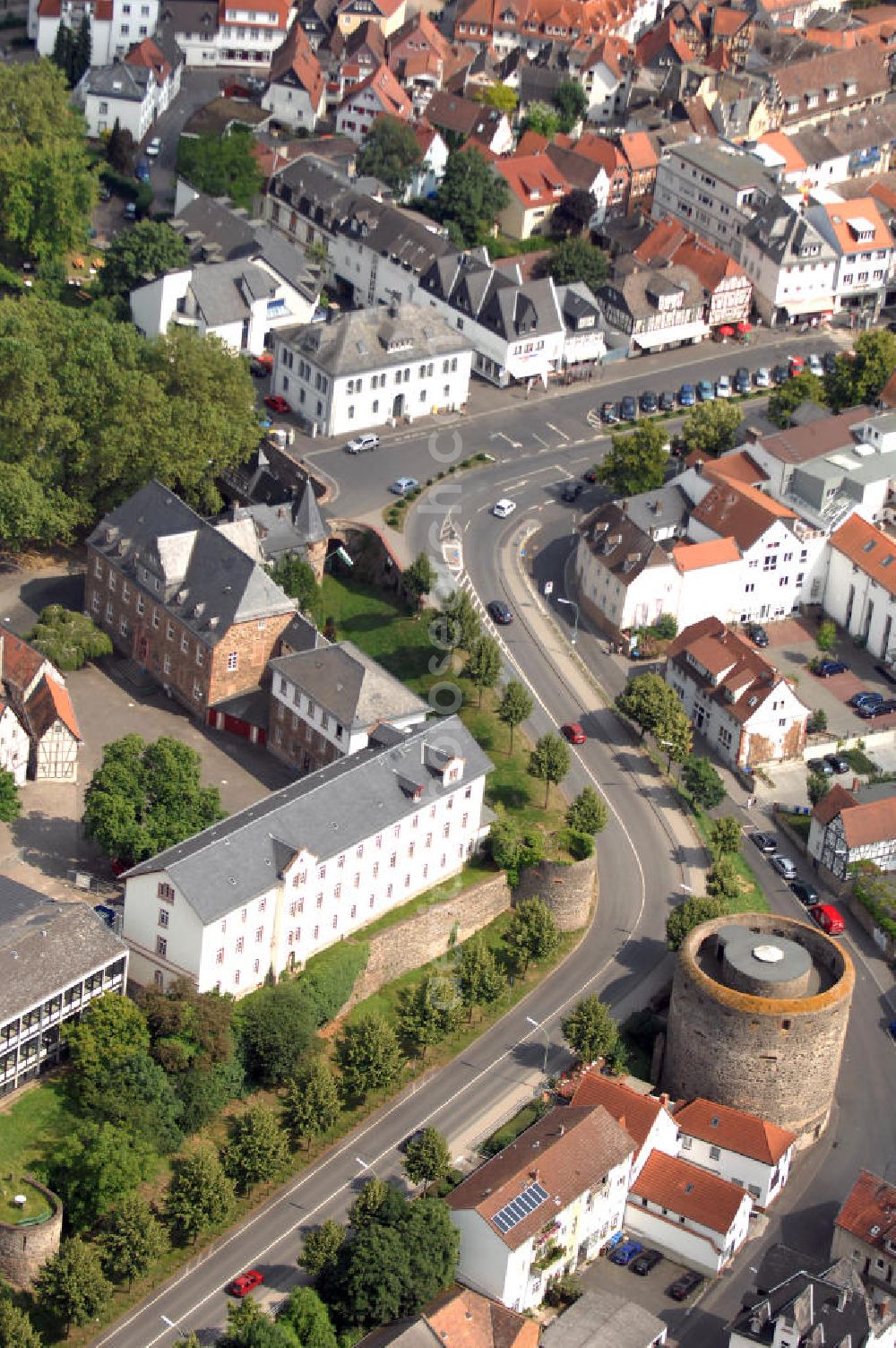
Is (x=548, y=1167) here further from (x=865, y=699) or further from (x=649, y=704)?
(x=865, y=699)

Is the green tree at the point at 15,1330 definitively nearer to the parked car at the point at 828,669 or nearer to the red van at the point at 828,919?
the red van at the point at 828,919

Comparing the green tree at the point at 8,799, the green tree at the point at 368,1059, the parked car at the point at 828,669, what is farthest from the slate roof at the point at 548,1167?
the parked car at the point at 828,669

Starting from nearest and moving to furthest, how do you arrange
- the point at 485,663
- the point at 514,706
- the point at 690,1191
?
the point at 690,1191, the point at 514,706, the point at 485,663

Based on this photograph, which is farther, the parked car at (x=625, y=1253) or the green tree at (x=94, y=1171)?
the parked car at (x=625, y=1253)

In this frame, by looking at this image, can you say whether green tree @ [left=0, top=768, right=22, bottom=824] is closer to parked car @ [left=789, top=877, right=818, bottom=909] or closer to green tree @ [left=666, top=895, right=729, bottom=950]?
green tree @ [left=666, top=895, right=729, bottom=950]

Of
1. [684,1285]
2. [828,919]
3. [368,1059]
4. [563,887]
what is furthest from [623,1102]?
[828,919]

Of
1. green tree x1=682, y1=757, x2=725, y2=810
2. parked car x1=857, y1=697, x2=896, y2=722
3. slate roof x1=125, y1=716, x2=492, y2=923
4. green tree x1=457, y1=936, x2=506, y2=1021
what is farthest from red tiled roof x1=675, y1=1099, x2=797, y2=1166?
parked car x1=857, y1=697, x2=896, y2=722

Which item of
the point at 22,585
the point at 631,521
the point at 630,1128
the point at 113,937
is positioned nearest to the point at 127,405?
the point at 22,585
